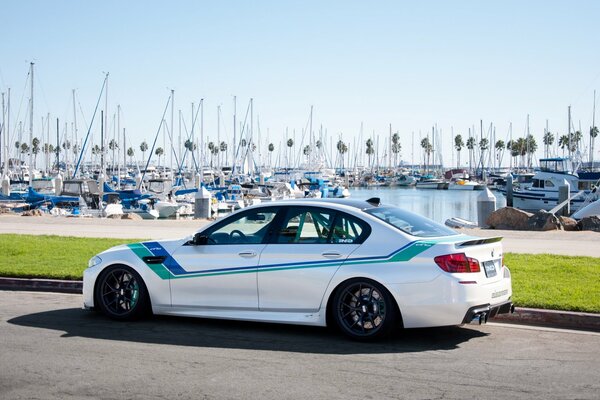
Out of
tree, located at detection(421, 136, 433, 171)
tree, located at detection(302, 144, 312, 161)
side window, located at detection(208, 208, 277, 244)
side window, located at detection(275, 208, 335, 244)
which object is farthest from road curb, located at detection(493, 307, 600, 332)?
tree, located at detection(421, 136, 433, 171)

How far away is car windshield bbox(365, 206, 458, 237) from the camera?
9.52 m

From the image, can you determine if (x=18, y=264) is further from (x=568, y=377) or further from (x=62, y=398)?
(x=568, y=377)

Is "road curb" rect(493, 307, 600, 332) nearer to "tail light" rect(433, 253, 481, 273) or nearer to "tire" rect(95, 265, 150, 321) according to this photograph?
"tail light" rect(433, 253, 481, 273)

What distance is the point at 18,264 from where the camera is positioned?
611 inches

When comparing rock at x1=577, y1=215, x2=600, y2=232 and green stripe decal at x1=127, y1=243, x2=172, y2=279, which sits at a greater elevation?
green stripe decal at x1=127, y1=243, x2=172, y2=279

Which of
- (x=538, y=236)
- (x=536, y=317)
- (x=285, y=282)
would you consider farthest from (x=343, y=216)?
(x=538, y=236)

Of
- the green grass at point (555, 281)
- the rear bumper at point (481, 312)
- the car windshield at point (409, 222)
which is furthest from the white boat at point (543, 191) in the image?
the rear bumper at point (481, 312)

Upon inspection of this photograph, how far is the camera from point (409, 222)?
9.77 metres

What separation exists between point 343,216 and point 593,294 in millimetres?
4072

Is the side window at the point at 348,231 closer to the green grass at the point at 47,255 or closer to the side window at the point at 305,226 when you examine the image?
the side window at the point at 305,226

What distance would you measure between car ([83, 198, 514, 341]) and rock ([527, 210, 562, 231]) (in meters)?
16.1

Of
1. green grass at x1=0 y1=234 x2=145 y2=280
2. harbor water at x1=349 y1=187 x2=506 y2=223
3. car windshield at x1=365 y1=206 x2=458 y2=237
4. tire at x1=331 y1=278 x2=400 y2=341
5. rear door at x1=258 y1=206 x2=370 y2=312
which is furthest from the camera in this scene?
harbor water at x1=349 y1=187 x2=506 y2=223

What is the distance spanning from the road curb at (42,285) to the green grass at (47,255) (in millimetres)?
298

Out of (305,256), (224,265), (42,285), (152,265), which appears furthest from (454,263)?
(42,285)
